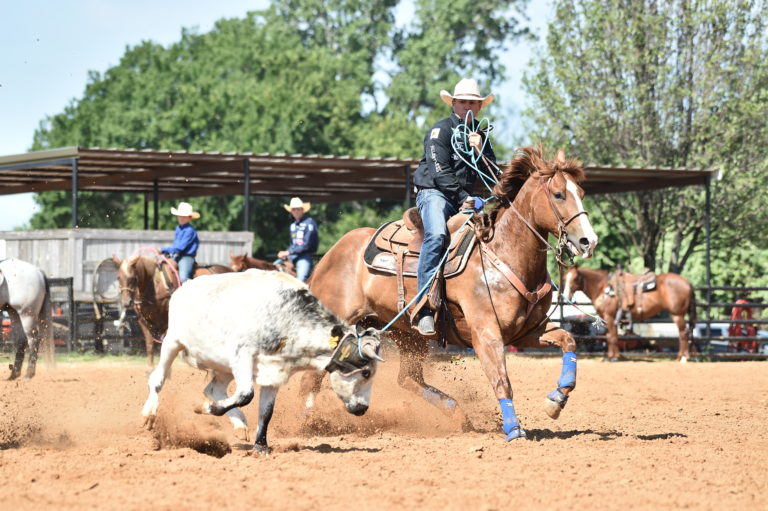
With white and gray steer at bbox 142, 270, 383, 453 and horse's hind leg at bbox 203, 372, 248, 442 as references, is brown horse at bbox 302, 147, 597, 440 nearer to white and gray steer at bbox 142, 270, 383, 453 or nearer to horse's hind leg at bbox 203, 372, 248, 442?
white and gray steer at bbox 142, 270, 383, 453

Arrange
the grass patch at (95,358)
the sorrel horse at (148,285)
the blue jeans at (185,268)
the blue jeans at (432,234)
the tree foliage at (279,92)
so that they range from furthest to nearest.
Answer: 1. the tree foliage at (279,92)
2. the grass patch at (95,358)
3. the blue jeans at (185,268)
4. the sorrel horse at (148,285)
5. the blue jeans at (432,234)

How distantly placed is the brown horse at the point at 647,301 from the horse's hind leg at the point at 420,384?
1215 cm

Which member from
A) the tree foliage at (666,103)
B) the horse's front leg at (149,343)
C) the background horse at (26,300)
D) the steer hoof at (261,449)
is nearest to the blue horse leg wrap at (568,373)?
the steer hoof at (261,449)

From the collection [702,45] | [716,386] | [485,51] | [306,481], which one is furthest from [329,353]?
[485,51]

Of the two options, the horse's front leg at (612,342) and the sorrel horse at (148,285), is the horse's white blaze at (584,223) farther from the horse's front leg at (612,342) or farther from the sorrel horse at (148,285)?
the horse's front leg at (612,342)

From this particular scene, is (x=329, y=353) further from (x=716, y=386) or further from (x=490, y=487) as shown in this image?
(x=716, y=386)

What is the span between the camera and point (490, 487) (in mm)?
6059

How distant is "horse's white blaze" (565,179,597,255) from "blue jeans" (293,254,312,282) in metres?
8.62

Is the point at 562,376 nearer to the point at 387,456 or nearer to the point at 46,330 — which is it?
the point at 387,456

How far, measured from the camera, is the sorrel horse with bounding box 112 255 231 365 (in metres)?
16.3

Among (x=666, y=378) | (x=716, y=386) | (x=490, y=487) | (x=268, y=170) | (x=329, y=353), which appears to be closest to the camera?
(x=490, y=487)

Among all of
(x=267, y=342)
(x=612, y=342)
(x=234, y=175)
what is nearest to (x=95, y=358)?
(x=234, y=175)

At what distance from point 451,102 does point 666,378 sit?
26.3 feet

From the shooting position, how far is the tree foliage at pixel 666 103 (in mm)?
26938
